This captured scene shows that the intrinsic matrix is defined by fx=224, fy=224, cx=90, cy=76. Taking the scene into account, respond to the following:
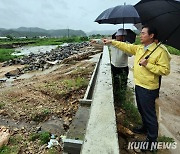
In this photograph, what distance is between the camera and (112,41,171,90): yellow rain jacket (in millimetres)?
2793

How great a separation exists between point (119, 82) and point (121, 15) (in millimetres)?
1407

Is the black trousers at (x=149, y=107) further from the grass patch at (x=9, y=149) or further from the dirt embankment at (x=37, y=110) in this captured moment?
the grass patch at (x=9, y=149)

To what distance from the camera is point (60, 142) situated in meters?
4.09

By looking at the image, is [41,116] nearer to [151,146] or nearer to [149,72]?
[151,146]

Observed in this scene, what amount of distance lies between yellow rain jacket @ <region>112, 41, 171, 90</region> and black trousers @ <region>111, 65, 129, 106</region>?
1.53 metres

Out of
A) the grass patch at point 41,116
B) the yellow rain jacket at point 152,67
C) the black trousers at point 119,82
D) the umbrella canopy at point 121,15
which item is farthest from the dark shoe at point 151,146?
the grass patch at point 41,116

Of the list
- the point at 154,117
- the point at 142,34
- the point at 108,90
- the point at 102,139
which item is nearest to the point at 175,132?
the point at 154,117

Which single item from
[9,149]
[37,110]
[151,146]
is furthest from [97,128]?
[37,110]

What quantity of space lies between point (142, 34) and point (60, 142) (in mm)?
2417

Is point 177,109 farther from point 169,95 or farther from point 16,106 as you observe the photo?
point 16,106

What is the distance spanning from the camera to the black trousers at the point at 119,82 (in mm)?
4805

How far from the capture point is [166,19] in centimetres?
297

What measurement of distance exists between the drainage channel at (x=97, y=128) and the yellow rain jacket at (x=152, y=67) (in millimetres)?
477

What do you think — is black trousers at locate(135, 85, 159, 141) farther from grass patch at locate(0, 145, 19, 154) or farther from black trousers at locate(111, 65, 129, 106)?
grass patch at locate(0, 145, 19, 154)
